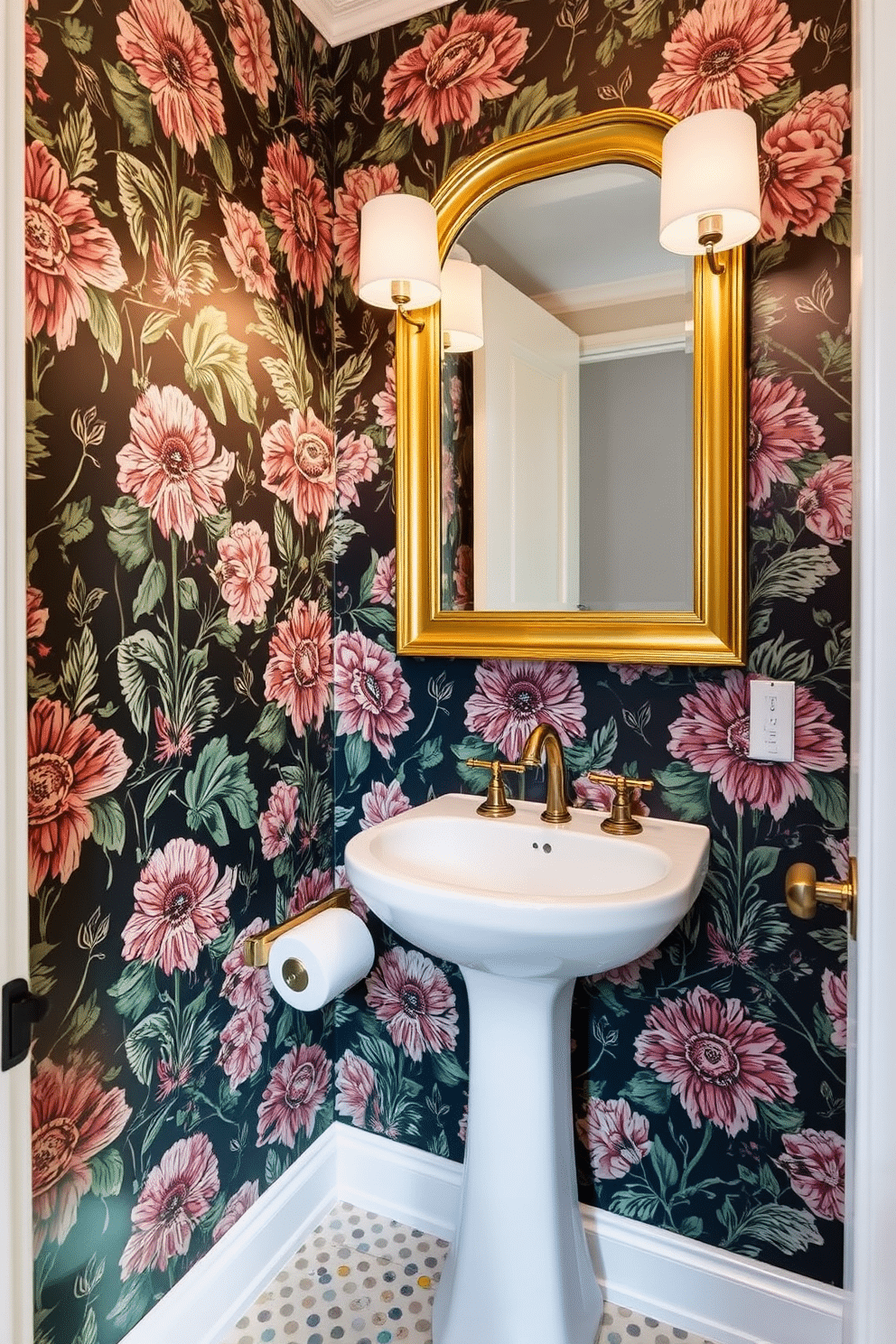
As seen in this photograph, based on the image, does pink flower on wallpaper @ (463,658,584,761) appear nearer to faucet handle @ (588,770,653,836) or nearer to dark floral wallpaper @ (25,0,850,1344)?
dark floral wallpaper @ (25,0,850,1344)

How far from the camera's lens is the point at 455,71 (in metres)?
1.50

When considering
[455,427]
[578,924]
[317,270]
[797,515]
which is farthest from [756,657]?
[317,270]

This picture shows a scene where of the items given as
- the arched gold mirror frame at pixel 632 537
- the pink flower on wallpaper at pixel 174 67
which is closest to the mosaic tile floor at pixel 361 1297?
the arched gold mirror frame at pixel 632 537

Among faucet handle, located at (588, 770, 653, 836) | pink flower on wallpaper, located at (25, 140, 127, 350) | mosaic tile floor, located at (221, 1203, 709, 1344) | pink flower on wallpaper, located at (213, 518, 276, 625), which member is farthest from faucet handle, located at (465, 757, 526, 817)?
pink flower on wallpaper, located at (25, 140, 127, 350)

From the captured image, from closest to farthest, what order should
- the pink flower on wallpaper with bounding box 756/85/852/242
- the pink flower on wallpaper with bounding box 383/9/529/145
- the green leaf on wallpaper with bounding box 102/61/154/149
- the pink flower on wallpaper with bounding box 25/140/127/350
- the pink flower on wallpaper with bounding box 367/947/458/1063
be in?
the pink flower on wallpaper with bounding box 25/140/127/350 < the green leaf on wallpaper with bounding box 102/61/154/149 < the pink flower on wallpaper with bounding box 756/85/852/242 < the pink flower on wallpaper with bounding box 383/9/529/145 < the pink flower on wallpaper with bounding box 367/947/458/1063

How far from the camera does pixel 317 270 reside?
159 cm

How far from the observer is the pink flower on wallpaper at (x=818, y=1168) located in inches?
50.2

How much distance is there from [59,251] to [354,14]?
995mm

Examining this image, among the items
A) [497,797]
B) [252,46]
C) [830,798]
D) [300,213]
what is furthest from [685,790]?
[252,46]

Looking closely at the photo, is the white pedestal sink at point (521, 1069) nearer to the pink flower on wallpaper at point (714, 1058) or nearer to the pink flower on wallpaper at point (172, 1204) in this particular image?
the pink flower on wallpaper at point (714, 1058)

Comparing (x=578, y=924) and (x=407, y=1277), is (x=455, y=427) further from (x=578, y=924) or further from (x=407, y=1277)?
(x=407, y=1277)

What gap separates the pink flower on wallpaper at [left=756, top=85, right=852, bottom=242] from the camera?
4.01ft

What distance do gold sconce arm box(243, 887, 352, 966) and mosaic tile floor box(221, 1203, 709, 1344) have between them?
61cm

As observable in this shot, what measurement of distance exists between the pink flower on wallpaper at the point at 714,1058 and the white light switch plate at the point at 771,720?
1.44 ft
